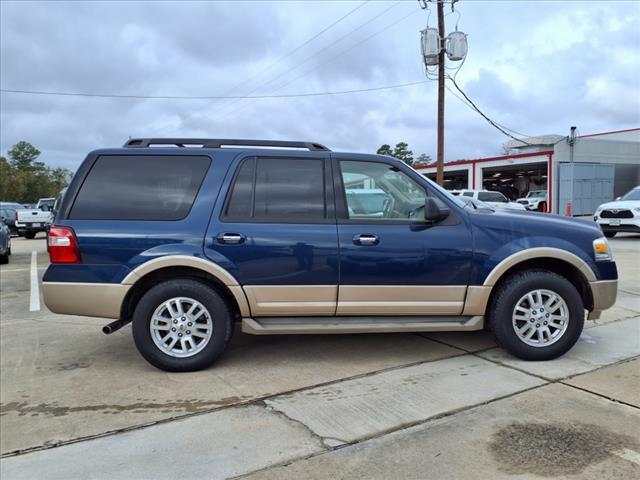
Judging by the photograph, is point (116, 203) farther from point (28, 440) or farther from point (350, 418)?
point (350, 418)

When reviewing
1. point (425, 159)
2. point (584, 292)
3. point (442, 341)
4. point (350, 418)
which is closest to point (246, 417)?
point (350, 418)

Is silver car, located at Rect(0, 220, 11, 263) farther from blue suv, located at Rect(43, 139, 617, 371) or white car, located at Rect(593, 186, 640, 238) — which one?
white car, located at Rect(593, 186, 640, 238)

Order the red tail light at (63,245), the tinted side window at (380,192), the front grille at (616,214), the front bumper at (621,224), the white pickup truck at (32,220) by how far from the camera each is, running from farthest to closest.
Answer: the white pickup truck at (32,220)
the front grille at (616,214)
the front bumper at (621,224)
the tinted side window at (380,192)
the red tail light at (63,245)

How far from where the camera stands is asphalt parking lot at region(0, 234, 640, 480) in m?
2.94

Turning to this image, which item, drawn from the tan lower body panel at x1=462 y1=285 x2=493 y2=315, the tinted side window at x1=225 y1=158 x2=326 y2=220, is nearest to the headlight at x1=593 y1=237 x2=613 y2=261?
the tan lower body panel at x1=462 y1=285 x2=493 y2=315

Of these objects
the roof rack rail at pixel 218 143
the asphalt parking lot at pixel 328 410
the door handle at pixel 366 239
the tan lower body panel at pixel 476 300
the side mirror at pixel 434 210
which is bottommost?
the asphalt parking lot at pixel 328 410

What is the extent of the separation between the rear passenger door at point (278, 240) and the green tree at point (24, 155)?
108712 mm

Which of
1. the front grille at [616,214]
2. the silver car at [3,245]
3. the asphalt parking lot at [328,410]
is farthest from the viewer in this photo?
the front grille at [616,214]

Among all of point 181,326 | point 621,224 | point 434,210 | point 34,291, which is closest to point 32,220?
point 34,291

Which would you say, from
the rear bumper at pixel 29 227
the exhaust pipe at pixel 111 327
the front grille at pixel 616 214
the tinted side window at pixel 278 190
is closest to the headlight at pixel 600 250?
the tinted side window at pixel 278 190

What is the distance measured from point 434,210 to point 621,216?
13.4 meters

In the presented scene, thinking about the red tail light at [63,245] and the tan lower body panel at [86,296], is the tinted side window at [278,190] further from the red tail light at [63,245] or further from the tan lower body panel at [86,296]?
the red tail light at [63,245]

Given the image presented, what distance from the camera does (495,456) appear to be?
9.70ft

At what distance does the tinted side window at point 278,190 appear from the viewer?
4.41 meters
